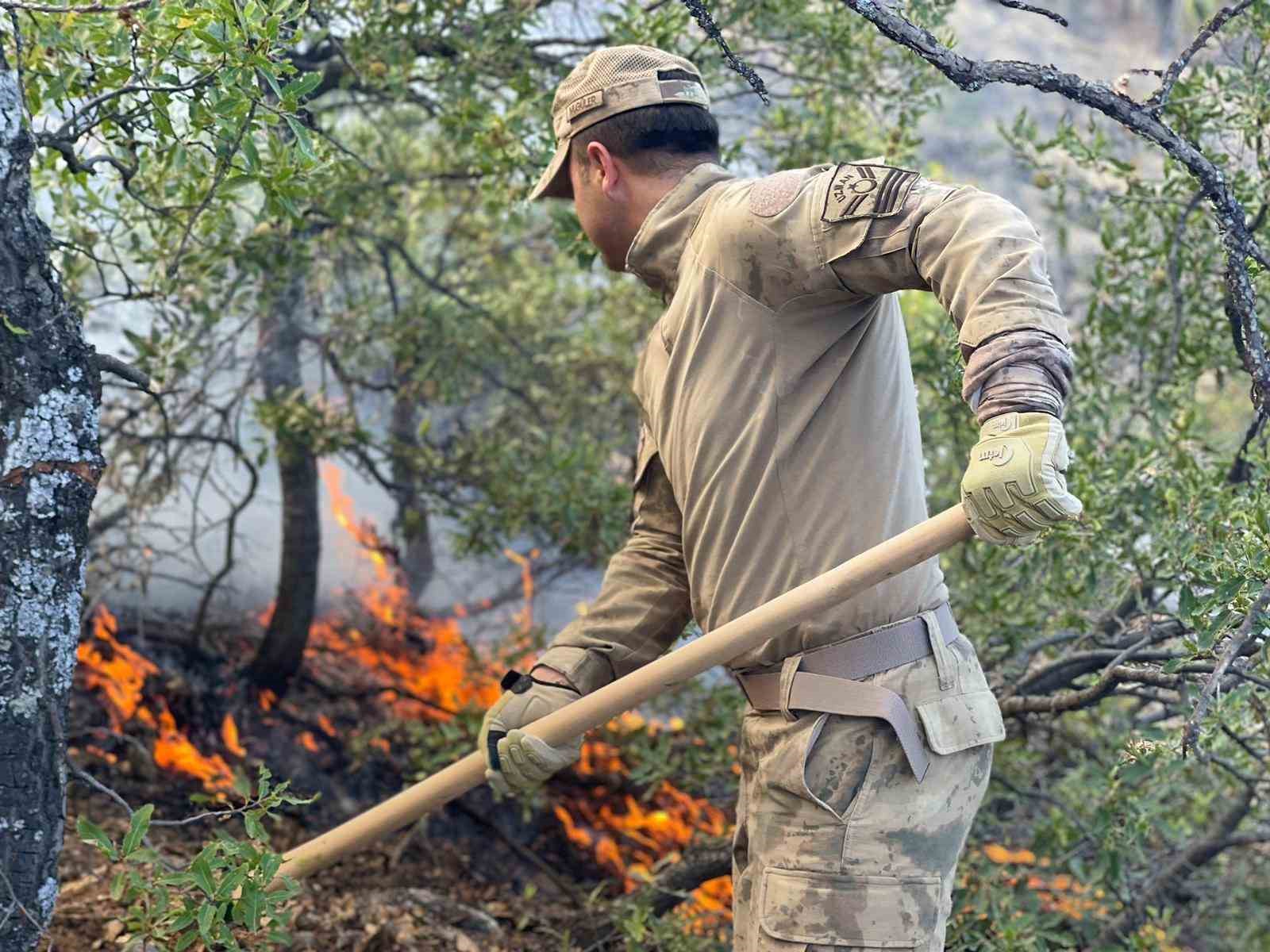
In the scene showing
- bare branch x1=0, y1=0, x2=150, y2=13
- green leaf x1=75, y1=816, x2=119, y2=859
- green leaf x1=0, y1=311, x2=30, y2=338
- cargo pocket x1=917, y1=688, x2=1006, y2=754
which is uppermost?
bare branch x1=0, y1=0, x2=150, y2=13

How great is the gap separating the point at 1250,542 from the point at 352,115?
6.44m

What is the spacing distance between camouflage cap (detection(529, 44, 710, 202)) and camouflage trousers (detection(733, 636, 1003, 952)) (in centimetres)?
134

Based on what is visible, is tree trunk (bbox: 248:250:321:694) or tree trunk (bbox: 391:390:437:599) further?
tree trunk (bbox: 391:390:437:599)

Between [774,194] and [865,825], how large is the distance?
1.23m

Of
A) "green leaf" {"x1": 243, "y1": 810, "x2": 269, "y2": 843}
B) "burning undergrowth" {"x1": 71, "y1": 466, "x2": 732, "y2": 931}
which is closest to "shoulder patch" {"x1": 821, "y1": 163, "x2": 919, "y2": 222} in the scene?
"green leaf" {"x1": 243, "y1": 810, "x2": 269, "y2": 843}

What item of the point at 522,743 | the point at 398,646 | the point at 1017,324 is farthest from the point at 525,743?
the point at 398,646

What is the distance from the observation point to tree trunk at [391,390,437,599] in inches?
210

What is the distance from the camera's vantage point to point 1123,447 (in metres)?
4.02

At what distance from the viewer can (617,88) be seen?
9.16 feet

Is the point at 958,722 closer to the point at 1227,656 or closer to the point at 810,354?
the point at 1227,656

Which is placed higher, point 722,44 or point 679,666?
point 722,44

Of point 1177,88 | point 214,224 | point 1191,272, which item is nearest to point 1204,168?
point 1177,88

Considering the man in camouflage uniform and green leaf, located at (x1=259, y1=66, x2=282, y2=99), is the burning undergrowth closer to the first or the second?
the man in camouflage uniform

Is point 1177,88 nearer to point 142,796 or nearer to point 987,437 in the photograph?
point 987,437
